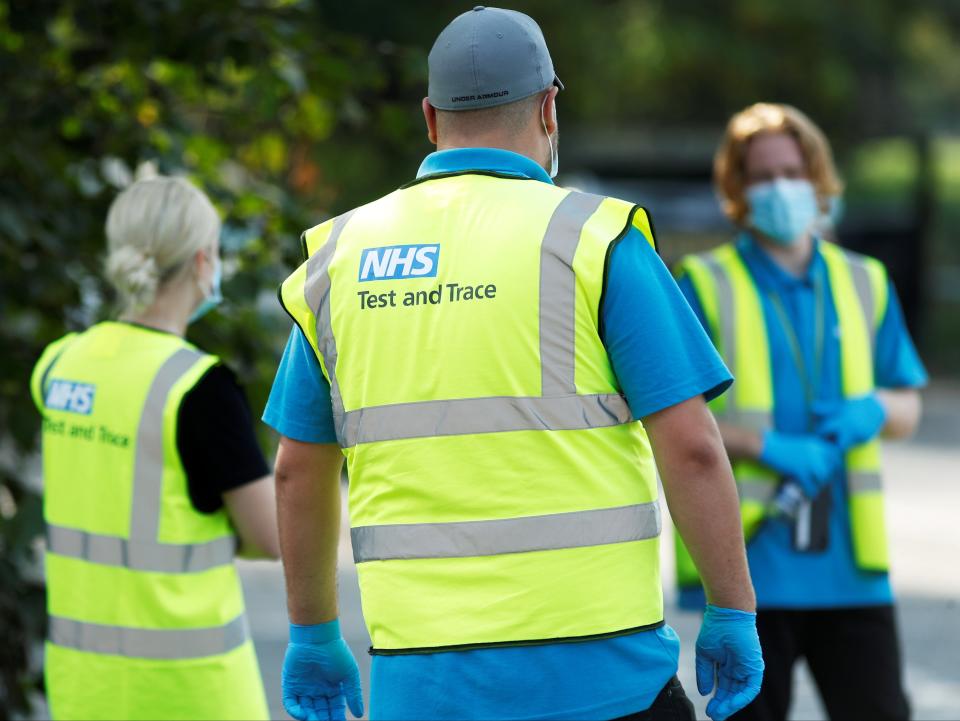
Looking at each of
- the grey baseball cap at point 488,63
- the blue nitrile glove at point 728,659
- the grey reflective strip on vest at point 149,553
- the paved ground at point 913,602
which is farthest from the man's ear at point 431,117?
the paved ground at point 913,602

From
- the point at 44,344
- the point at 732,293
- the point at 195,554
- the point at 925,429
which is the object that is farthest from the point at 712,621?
the point at 925,429

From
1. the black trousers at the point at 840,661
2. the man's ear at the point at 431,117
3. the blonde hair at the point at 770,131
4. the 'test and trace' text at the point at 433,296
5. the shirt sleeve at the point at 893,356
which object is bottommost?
the black trousers at the point at 840,661

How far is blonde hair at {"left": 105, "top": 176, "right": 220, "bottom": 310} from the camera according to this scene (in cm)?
346

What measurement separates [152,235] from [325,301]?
2.98 ft

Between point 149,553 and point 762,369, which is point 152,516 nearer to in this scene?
point 149,553

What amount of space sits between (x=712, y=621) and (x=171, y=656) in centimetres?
117

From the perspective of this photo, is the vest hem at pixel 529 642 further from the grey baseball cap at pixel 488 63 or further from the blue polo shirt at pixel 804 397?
the blue polo shirt at pixel 804 397

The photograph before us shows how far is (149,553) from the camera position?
334cm

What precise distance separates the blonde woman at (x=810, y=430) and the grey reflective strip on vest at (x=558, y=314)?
5.71 feet

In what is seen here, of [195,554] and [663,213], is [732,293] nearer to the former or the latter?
[195,554]

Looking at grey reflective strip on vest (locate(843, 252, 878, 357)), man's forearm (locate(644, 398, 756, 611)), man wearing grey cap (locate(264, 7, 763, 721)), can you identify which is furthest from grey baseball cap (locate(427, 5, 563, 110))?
grey reflective strip on vest (locate(843, 252, 878, 357))

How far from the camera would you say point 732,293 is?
4328 mm

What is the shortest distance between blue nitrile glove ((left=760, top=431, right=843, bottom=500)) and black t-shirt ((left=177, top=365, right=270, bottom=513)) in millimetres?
1421

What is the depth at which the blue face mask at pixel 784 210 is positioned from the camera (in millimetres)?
4453
